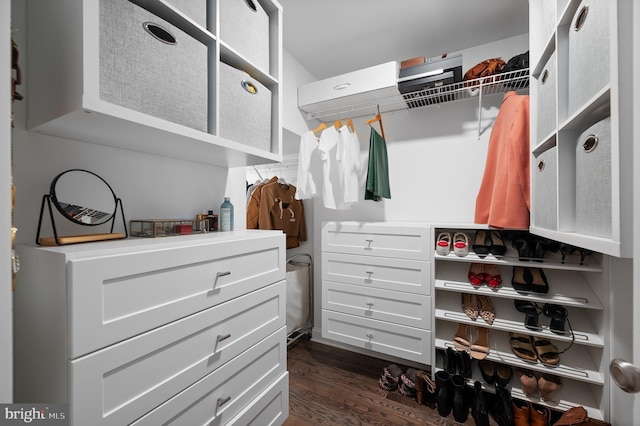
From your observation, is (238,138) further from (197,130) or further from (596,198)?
(596,198)

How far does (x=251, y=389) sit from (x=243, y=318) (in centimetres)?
31

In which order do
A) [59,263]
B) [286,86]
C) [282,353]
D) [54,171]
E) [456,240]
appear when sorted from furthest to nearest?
[286,86], [456,240], [282,353], [54,171], [59,263]

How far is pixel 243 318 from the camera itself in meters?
1.03

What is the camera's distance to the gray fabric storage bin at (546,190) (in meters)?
0.95

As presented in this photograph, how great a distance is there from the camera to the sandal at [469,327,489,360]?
63.4 inches

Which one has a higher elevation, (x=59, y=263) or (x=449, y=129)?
(x=449, y=129)

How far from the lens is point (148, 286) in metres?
0.73

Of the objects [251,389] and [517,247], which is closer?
[251,389]

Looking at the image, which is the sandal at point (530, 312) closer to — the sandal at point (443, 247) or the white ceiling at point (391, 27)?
the sandal at point (443, 247)

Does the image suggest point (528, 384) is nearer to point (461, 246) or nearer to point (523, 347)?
point (523, 347)

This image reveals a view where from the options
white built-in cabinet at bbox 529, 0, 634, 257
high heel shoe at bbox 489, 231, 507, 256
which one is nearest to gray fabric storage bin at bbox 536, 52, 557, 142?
white built-in cabinet at bbox 529, 0, 634, 257

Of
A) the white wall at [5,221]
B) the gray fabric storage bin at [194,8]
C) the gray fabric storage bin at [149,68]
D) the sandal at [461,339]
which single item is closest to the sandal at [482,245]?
the sandal at [461,339]


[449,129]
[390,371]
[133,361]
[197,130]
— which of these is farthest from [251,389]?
[449,129]

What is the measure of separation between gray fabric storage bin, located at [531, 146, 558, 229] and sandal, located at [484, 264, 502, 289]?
1.85 ft
